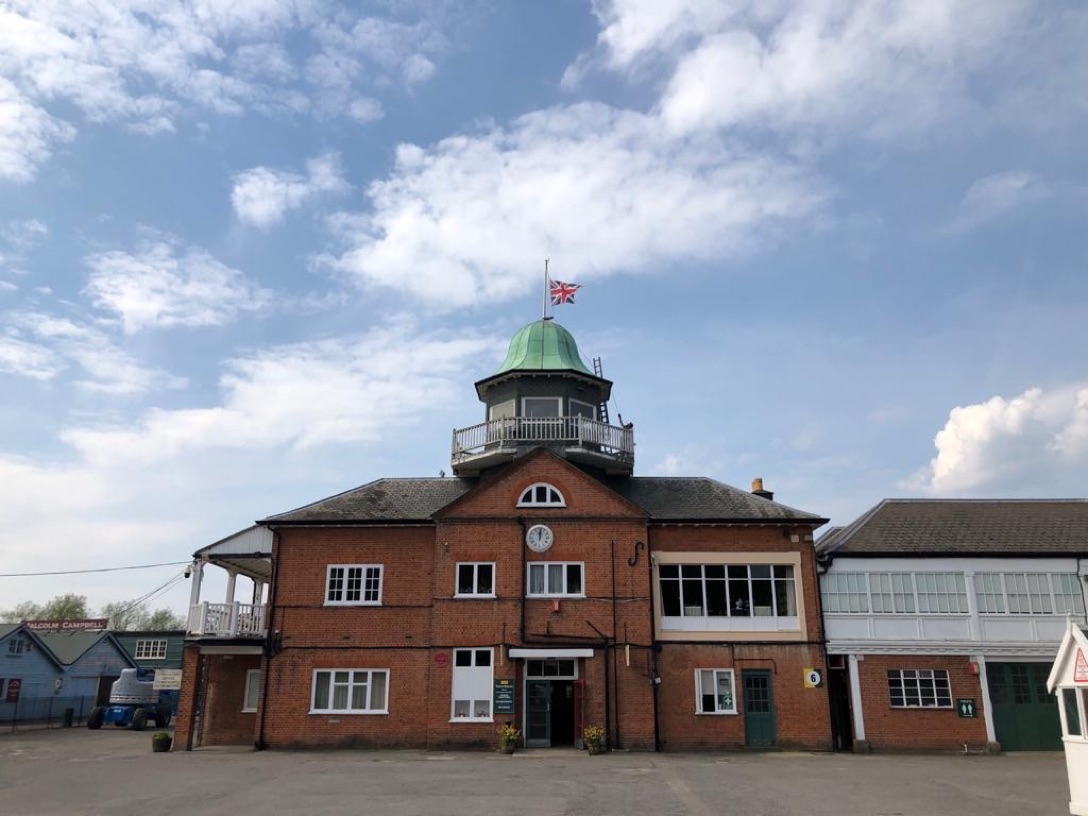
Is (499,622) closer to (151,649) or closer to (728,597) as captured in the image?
(728,597)

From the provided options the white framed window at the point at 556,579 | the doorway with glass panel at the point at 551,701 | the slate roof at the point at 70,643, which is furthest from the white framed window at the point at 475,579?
the slate roof at the point at 70,643

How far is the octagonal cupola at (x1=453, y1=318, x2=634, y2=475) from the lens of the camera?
27.1 meters

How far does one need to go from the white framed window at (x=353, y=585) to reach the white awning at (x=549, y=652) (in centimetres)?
462

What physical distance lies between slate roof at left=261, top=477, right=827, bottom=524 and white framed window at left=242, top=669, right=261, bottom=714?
5.07 m

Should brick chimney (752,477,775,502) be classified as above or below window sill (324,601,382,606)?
above

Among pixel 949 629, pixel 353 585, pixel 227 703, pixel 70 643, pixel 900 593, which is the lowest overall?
pixel 227 703

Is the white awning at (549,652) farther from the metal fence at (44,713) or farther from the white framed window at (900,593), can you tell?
the metal fence at (44,713)

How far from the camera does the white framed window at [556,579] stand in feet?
79.5

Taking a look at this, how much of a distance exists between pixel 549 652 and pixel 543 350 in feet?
36.4

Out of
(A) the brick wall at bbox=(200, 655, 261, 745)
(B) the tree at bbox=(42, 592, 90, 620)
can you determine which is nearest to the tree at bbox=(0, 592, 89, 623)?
(B) the tree at bbox=(42, 592, 90, 620)

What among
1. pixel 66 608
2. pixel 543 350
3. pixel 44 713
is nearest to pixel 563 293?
pixel 543 350

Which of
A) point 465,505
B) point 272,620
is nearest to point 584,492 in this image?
point 465,505

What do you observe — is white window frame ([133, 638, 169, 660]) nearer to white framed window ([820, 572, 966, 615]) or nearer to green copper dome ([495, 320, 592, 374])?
green copper dome ([495, 320, 592, 374])

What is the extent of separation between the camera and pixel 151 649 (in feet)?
174
